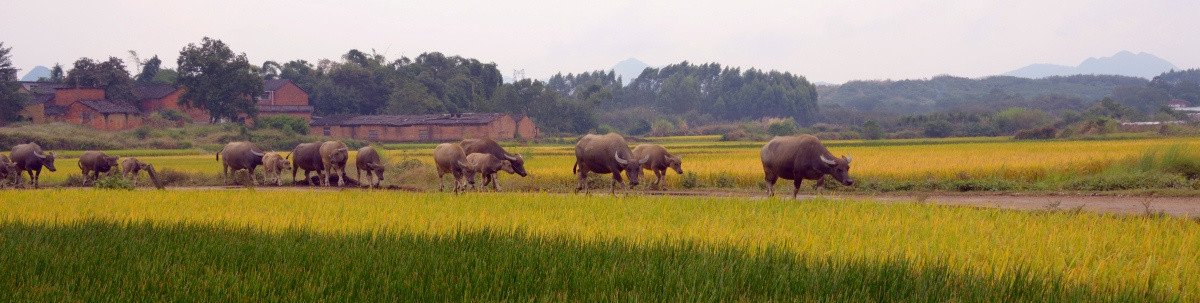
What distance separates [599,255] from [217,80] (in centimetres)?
5112

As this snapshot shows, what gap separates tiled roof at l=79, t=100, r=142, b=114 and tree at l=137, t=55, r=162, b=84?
18970 mm

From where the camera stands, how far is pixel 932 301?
4715 mm

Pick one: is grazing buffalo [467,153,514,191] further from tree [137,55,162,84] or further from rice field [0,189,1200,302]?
tree [137,55,162,84]

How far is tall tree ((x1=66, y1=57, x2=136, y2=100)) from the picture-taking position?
53281 millimetres

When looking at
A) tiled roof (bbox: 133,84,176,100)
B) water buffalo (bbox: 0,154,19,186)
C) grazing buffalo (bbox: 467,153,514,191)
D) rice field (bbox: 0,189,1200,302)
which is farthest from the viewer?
tiled roof (bbox: 133,84,176,100)

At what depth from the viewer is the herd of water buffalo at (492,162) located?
1413 cm

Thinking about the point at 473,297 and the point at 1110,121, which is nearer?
the point at 473,297

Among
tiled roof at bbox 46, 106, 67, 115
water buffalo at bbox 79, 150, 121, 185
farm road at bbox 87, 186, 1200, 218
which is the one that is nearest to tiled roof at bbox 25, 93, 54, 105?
tiled roof at bbox 46, 106, 67, 115

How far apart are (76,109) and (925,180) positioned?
162ft

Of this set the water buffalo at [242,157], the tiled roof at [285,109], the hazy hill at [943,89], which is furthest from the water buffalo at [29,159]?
the hazy hill at [943,89]

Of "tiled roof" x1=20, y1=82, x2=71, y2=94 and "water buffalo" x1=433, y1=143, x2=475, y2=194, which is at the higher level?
"tiled roof" x1=20, y1=82, x2=71, y2=94

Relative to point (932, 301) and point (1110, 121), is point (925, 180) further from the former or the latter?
point (1110, 121)

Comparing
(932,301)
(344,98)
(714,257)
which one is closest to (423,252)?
(714,257)

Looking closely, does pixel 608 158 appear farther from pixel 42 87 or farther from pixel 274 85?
pixel 42 87
